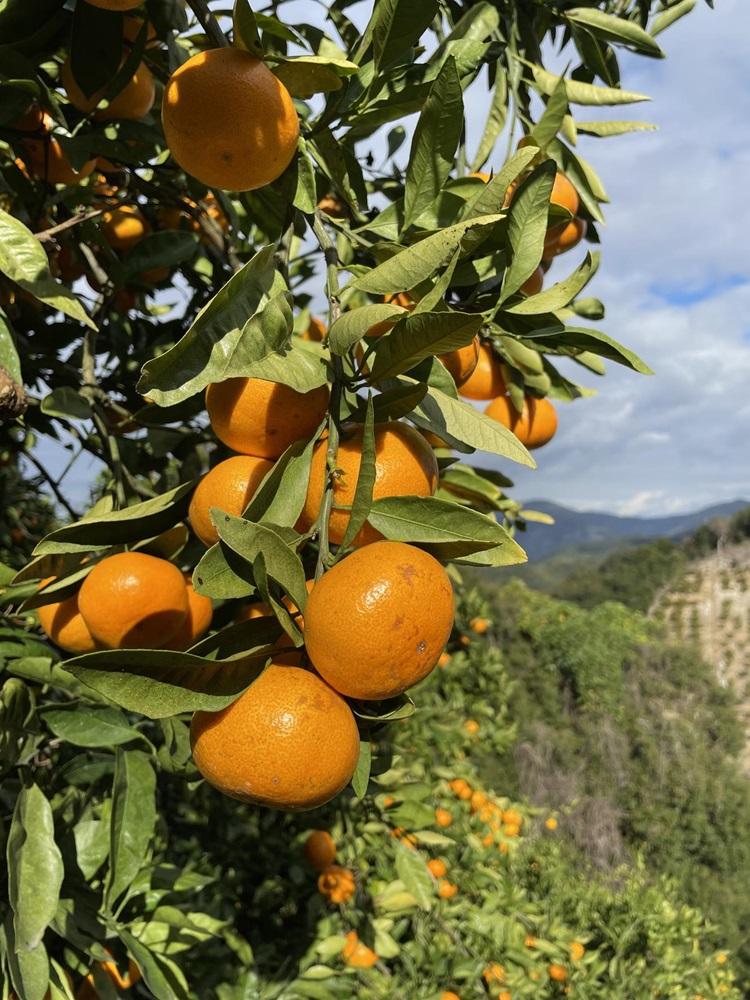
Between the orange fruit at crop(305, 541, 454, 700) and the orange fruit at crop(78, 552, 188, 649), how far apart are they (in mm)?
232

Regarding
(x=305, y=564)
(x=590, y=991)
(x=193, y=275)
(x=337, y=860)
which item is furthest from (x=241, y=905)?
(x=305, y=564)

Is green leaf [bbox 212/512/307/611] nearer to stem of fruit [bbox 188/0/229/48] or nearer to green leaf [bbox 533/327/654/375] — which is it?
green leaf [bbox 533/327/654/375]

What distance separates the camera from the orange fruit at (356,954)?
1688 mm

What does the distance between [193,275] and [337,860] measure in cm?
147

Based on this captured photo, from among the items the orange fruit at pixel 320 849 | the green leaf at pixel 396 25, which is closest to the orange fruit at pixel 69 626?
the green leaf at pixel 396 25

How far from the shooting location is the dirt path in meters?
19.0

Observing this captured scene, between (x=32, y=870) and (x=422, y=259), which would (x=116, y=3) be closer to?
(x=422, y=259)

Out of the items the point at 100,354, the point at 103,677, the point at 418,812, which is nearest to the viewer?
the point at 103,677

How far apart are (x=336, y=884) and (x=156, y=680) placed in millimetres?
1570

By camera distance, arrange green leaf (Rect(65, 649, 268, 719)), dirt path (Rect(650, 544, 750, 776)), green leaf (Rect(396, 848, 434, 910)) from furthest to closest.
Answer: dirt path (Rect(650, 544, 750, 776))
green leaf (Rect(396, 848, 434, 910))
green leaf (Rect(65, 649, 268, 719))

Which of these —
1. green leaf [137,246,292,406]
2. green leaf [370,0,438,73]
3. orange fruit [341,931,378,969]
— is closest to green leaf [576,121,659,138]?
green leaf [370,0,438,73]

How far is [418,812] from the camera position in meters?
1.61

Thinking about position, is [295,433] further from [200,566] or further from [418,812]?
[418,812]

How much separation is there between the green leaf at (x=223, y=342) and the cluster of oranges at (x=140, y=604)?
0.82 ft
